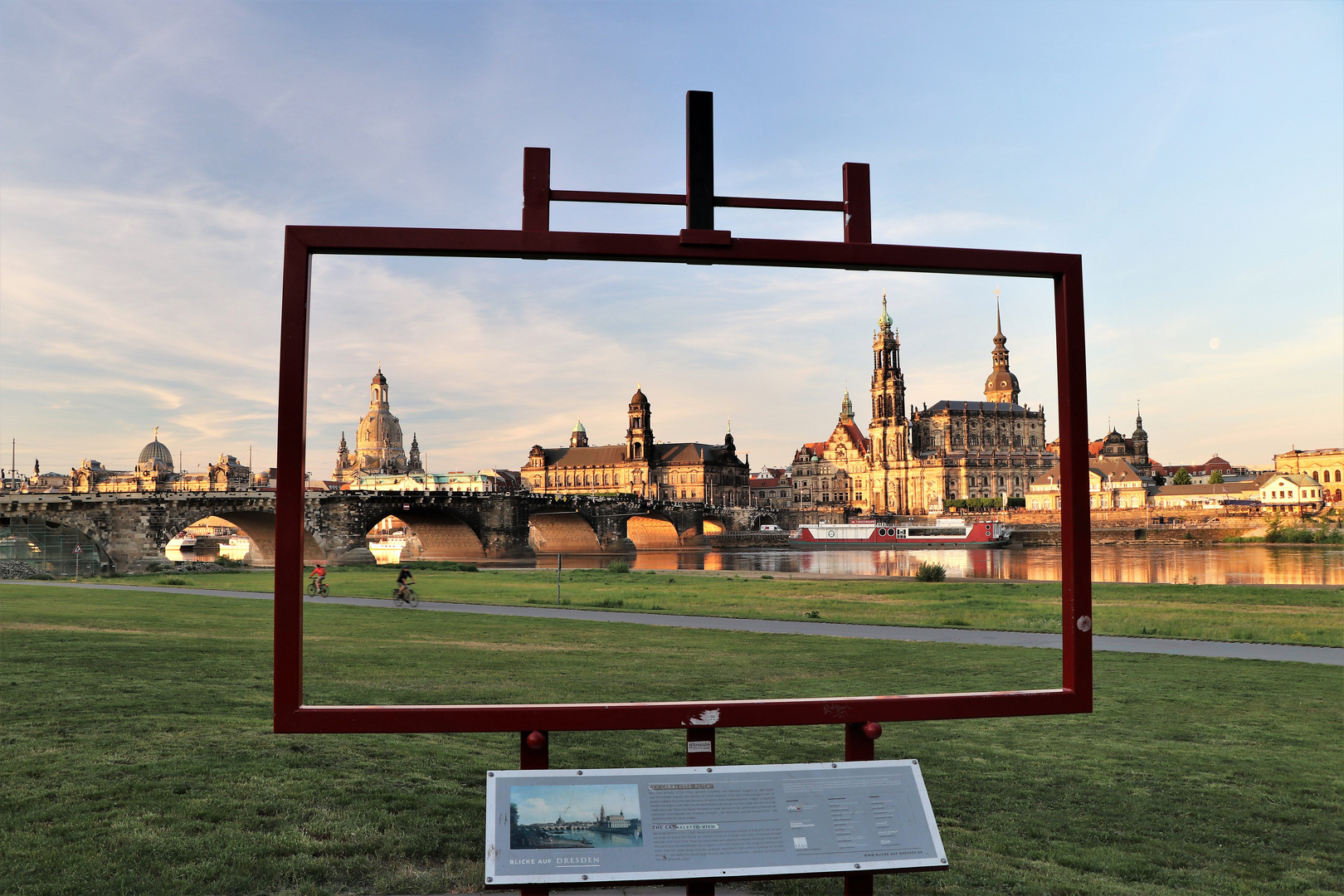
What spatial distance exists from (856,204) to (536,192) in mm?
1757

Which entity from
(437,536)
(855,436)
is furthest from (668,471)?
(437,536)

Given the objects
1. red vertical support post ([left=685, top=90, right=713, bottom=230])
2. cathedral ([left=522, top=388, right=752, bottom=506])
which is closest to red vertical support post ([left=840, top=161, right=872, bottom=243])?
red vertical support post ([left=685, top=90, right=713, bottom=230])

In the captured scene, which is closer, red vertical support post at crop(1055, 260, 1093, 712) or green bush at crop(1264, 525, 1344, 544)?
red vertical support post at crop(1055, 260, 1093, 712)

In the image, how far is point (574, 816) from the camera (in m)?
4.10

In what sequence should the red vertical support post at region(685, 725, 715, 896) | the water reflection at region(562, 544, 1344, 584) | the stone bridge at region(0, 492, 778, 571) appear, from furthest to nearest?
the stone bridge at region(0, 492, 778, 571) → the water reflection at region(562, 544, 1344, 584) → the red vertical support post at region(685, 725, 715, 896)

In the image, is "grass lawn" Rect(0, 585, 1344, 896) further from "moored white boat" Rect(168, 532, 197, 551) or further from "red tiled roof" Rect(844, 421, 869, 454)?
"red tiled roof" Rect(844, 421, 869, 454)

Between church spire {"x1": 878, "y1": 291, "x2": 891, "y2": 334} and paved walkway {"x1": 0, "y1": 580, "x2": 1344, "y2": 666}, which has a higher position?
church spire {"x1": 878, "y1": 291, "x2": 891, "y2": 334}

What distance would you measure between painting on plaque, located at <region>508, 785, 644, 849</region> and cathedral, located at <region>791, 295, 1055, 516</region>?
133 metres

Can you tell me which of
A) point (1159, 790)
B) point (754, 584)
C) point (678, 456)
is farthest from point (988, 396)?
point (1159, 790)

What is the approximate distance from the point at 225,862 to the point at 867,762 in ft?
14.0

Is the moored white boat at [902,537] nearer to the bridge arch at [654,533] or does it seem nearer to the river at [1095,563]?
the river at [1095,563]

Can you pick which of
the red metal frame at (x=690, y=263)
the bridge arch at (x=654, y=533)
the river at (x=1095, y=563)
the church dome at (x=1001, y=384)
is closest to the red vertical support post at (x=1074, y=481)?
the red metal frame at (x=690, y=263)

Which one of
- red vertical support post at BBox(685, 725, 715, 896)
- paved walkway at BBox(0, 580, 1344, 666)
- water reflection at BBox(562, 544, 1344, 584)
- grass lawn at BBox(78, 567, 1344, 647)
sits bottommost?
water reflection at BBox(562, 544, 1344, 584)

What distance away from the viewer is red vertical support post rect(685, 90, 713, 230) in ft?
14.8
